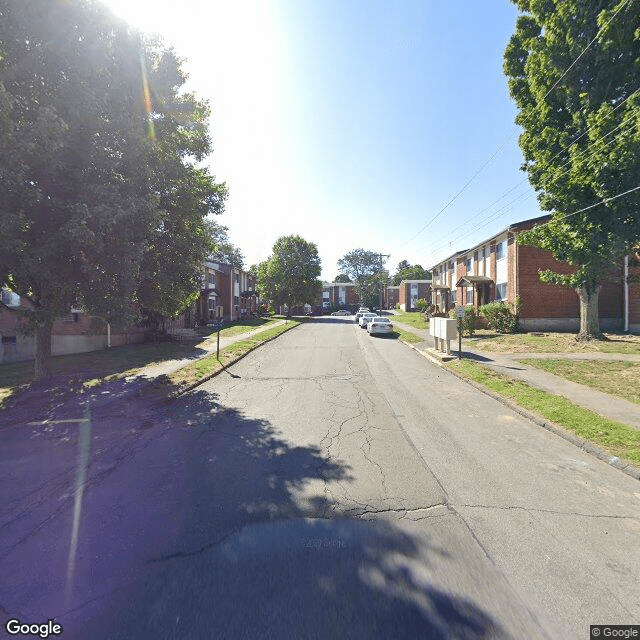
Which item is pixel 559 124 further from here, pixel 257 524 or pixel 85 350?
pixel 85 350

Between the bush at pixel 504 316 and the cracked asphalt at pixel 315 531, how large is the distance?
56.9 ft

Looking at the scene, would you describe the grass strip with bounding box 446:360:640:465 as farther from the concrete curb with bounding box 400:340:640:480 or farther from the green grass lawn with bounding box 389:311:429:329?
the green grass lawn with bounding box 389:311:429:329

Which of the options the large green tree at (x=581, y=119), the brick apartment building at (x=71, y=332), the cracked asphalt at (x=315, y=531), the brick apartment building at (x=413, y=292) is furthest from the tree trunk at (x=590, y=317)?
the brick apartment building at (x=413, y=292)

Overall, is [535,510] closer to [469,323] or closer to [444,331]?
[444,331]

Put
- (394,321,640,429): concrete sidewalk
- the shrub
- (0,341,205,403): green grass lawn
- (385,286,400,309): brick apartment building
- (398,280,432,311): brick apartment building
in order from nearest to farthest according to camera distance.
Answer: (394,321,640,429): concrete sidewalk < (0,341,205,403): green grass lawn < the shrub < (398,280,432,311): brick apartment building < (385,286,400,309): brick apartment building

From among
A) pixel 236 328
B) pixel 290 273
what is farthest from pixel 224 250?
pixel 236 328

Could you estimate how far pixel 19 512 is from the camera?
3578 mm

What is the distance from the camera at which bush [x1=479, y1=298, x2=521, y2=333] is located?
21.5m

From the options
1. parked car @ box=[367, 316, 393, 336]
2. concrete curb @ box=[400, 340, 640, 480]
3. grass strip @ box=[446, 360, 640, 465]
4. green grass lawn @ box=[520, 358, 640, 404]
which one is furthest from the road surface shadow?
parked car @ box=[367, 316, 393, 336]

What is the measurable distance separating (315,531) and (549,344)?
17.4 meters

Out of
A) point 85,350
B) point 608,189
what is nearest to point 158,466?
point 85,350

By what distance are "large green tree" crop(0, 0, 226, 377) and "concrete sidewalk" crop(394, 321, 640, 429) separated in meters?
10.8

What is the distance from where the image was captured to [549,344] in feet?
53.4

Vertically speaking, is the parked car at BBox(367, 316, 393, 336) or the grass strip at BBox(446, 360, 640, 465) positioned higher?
the parked car at BBox(367, 316, 393, 336)
